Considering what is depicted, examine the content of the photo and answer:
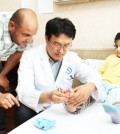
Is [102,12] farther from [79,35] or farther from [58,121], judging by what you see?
[58,121]

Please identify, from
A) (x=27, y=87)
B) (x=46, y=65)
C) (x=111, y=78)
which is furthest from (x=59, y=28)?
(x=111, y=78)

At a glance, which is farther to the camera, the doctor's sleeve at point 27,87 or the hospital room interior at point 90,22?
the hospital room interior at point 90,22

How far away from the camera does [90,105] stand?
4.31ft

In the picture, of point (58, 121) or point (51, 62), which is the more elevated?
point (51, 62)

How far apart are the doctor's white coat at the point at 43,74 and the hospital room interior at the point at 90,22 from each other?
0.43 metres

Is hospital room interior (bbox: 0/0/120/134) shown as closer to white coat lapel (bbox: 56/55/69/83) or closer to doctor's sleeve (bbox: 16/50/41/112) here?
white coat lapel (bbox: 56/55/69/83)

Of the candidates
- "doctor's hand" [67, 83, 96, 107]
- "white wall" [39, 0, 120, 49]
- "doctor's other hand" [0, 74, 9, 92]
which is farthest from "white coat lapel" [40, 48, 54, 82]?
"white wall" [39, 0, 120, 49]

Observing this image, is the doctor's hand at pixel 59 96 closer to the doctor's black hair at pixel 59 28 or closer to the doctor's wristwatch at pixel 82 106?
the doctor's wristwatch at pixel 82 106

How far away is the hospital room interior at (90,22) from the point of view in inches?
80.9

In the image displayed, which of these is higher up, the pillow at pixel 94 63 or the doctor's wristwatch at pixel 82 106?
the pillow at pixel 94 63

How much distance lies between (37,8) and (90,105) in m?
1.45

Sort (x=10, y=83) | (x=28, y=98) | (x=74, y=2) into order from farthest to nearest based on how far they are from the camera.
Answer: (x=74, y=2), (x=10, y=83), (x=28, y=98)

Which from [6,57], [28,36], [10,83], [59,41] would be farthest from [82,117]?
[6,57]

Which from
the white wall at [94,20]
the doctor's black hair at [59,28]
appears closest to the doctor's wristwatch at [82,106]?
the doctor's black hair at [59,28]
